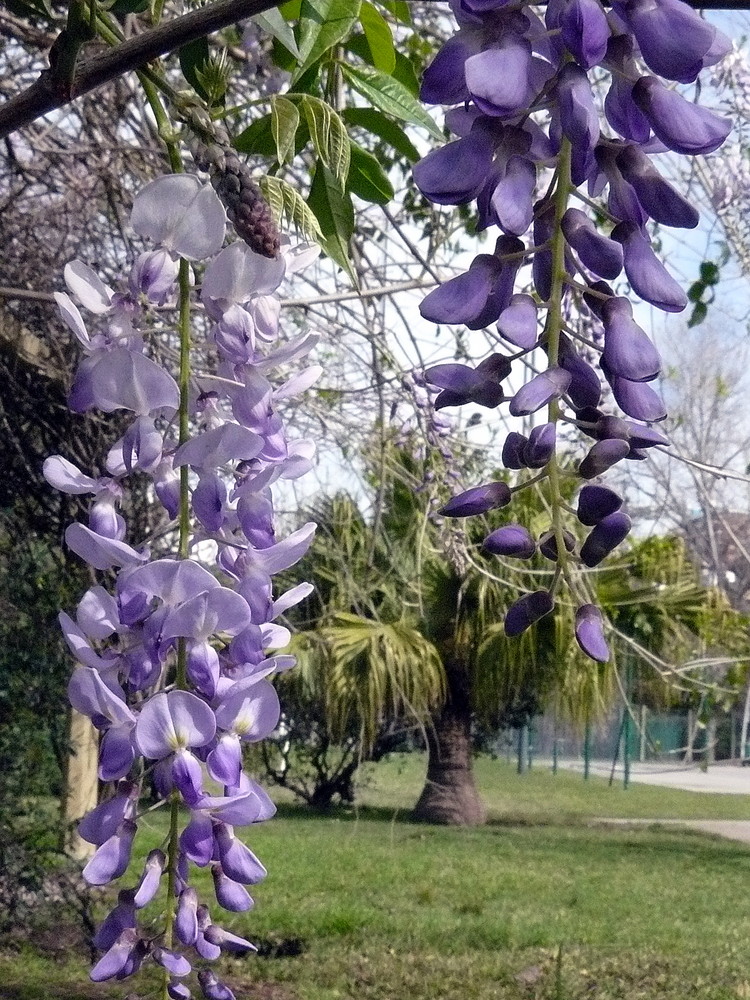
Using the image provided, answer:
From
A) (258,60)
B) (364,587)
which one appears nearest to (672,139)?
(258,60)

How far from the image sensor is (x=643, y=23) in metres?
0.31

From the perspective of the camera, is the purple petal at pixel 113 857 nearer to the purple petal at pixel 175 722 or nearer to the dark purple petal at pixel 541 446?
the purple petal at pixel 175 722

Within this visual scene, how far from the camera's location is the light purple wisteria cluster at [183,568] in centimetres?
48

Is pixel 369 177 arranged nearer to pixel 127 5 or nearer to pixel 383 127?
pixel 383 127

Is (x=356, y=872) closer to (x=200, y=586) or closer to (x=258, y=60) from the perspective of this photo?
(x=258, y=60)

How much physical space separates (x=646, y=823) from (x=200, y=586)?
8.41 metres

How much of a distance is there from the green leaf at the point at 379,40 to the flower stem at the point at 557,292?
33 cm

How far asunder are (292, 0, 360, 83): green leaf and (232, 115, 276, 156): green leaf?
0.21ft

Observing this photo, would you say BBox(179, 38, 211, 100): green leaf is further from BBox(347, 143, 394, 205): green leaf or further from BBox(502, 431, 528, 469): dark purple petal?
BBox(502, 431, 528, 469): dark purple petal

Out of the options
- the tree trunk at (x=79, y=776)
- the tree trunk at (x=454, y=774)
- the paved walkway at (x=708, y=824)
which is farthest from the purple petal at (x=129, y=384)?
the paved walkway at (x=708, y=824)

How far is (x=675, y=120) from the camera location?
1.07ft

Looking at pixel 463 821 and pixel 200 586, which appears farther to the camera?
pixel 463 821

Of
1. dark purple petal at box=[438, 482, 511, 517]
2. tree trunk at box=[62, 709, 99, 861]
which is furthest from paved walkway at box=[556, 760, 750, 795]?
dark purple petal at box=[438, 482, 511, 517]

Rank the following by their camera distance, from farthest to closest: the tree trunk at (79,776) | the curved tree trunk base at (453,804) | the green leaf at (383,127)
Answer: the curved tree trunk base at (453,804)
the tree trunk at (79,776)
the green leaf at (383,127)
